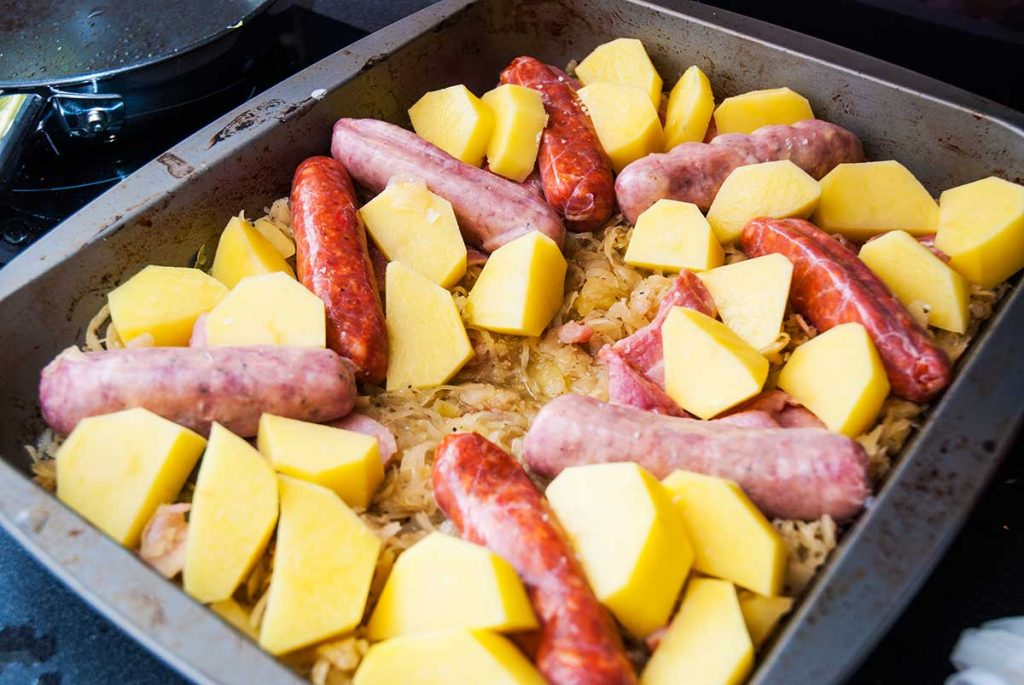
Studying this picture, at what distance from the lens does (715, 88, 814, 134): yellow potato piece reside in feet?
8.75

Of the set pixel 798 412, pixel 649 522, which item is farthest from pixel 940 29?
pixel 649 522

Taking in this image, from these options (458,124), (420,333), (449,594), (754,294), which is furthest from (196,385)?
(754,294)

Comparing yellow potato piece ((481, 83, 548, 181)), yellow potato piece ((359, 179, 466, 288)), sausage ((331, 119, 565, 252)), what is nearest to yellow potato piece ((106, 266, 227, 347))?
yellow potato piece ((359, 179, 466, 288))

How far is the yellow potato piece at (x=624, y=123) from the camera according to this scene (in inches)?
105

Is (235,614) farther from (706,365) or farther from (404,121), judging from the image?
(404,121)

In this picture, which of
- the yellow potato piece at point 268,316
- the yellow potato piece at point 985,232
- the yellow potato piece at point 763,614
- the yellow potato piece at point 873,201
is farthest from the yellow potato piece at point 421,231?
the yellow potato piece at point 985,232

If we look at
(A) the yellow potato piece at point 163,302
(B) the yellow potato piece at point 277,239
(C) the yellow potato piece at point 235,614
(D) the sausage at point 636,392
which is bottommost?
(C) the yellow potato piece at point 235,614

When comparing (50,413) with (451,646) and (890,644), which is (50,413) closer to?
(451,646)

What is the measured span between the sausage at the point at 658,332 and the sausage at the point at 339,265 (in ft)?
2.05

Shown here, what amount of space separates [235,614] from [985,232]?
6.59 feet

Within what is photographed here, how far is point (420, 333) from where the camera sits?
229 cm

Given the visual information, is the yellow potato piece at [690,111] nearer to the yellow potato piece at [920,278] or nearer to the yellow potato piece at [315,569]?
the yellow potato piece at [920,278]

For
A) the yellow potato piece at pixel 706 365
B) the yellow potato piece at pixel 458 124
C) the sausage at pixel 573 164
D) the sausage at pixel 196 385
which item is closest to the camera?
the sausage at pixel 196 385

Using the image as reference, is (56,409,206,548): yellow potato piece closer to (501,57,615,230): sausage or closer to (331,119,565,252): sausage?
(331,119,565,252): sausage
